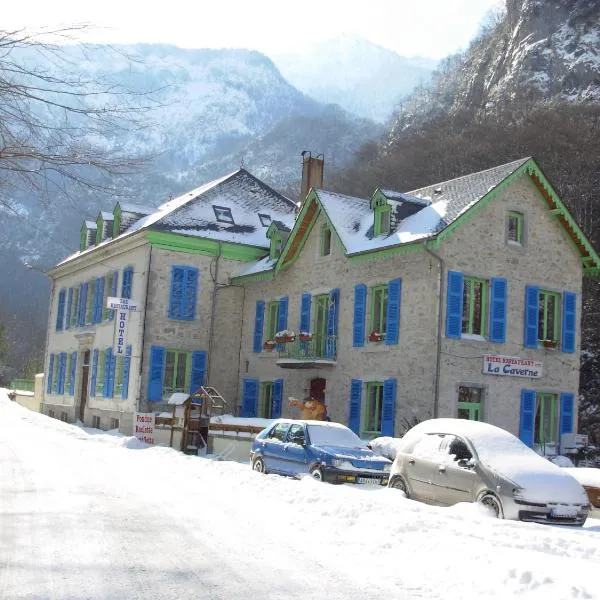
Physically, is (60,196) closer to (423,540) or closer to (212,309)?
(423,540)

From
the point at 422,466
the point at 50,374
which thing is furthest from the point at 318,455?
the point at 50,374

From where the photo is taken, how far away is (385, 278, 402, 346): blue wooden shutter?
2273 cm

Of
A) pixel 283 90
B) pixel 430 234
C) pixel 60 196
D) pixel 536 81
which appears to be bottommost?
pixel 60 196

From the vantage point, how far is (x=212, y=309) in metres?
30.6

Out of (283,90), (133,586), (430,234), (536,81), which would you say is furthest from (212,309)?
(283,90)

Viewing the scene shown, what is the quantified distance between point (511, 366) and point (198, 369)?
488 inches

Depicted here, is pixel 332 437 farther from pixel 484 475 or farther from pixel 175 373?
pixel 175 373

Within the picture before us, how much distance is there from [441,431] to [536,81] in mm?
53927

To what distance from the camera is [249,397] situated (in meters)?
29.8

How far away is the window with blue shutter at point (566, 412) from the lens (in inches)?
945

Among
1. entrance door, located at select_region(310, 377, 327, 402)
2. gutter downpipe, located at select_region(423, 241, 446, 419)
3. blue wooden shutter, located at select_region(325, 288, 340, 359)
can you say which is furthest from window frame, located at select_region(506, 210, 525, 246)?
entrance door, located at select_region(310, 377, 327, 402)

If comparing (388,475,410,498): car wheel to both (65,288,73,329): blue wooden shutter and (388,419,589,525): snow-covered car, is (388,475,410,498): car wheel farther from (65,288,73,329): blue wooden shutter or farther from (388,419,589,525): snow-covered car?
(65,288,73,329): blue wooden shutter

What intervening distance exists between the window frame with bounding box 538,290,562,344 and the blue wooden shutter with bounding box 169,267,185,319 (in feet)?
43.5

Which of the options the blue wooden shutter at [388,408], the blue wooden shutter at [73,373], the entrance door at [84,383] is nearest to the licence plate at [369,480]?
the blue wooden shutter at [388,408]
